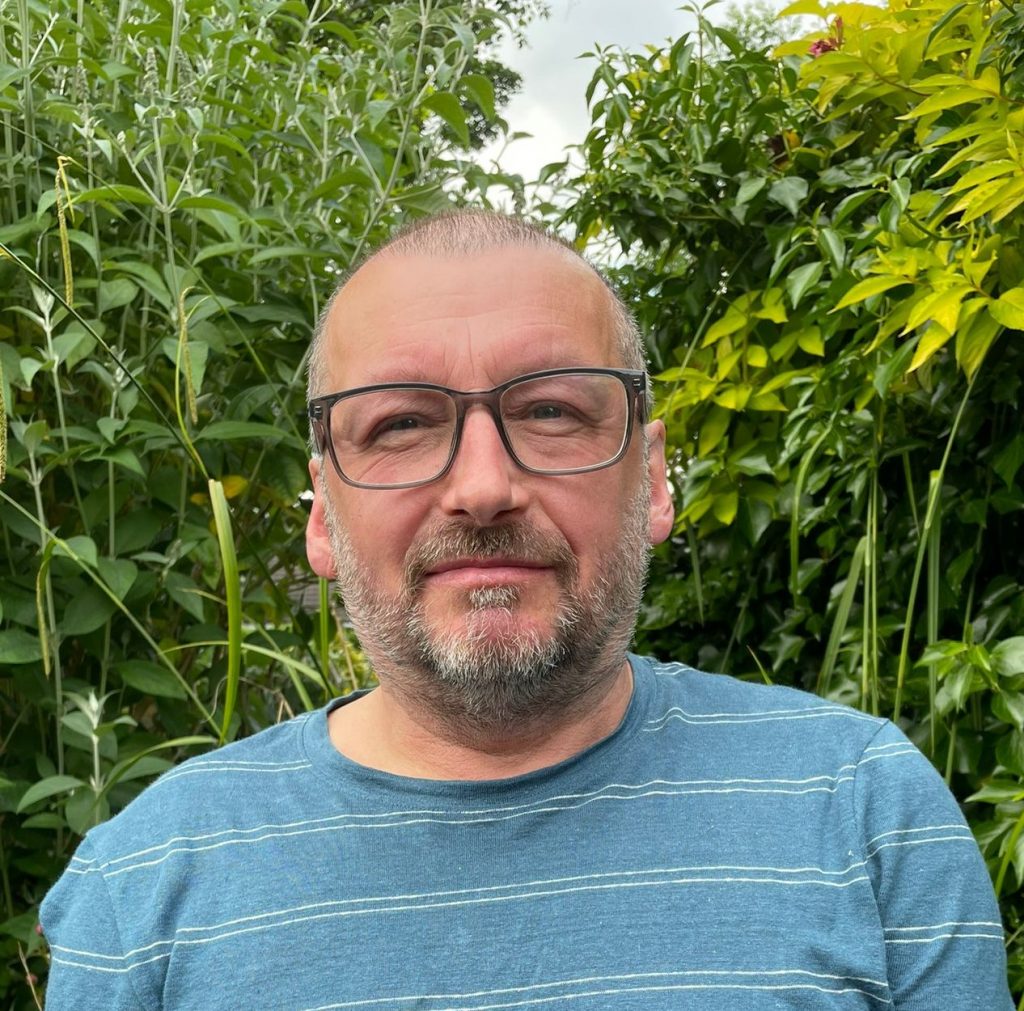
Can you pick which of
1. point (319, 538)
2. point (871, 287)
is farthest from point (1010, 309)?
point (319, 538)

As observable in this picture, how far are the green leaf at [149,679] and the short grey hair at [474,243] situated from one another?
548mm

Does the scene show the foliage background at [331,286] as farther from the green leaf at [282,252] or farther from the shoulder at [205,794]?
the shoulder at [205,794]

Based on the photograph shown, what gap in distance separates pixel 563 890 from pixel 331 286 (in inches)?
45.9

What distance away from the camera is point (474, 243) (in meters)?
1.34

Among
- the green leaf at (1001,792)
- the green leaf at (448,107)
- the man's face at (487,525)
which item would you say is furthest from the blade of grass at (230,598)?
the green leaf at (1001,792)

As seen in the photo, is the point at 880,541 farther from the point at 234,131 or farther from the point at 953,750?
the point at 234,131

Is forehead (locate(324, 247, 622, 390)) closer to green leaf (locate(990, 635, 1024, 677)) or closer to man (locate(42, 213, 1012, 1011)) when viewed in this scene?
man (locate(42, 213, 1012, 1011))

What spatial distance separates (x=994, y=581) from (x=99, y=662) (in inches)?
54.2

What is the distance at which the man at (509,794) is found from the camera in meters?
1.13

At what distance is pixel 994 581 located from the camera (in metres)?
1.77

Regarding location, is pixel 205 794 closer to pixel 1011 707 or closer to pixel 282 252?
pixel 282 252

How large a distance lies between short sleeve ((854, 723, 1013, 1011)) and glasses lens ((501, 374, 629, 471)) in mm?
453

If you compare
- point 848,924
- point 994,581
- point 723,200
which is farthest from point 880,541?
point 848,924

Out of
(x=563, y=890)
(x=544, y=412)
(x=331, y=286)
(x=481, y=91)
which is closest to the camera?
(x=563, y=890)
